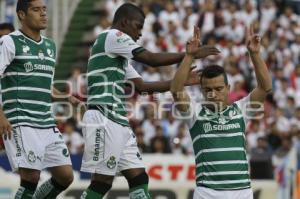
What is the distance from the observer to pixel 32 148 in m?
11.3

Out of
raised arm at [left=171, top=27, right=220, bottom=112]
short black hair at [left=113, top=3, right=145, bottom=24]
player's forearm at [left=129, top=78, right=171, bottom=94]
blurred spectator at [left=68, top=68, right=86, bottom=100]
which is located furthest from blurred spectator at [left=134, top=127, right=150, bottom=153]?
raised arm at [left=171, top=27, right=220, bottom=112]

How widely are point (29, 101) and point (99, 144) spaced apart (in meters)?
0.87

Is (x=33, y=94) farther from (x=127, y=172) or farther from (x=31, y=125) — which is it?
(x=127, y=172)

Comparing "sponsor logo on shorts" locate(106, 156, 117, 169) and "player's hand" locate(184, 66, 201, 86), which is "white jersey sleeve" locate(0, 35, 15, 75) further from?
"player's hand" locate(184, 66, 201, 86)

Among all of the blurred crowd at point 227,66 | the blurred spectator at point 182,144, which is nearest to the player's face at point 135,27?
the blurred crowd at point 227,66

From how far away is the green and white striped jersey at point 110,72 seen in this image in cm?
1123

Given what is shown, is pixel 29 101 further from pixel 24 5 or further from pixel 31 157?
pixel 24 5

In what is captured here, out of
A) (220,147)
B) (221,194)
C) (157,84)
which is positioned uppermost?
(157,84)

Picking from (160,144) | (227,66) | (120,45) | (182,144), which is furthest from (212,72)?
(227,66)

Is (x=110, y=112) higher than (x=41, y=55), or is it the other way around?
(x=41, y=55)

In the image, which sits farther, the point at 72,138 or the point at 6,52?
the point at 72,138

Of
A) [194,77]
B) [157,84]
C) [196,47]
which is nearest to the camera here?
[196,47]

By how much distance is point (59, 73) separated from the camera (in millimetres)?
27375

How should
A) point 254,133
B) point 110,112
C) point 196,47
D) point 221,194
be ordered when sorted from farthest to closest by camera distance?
point 254,133 < point 110,112 < point 221,194 < point 196,47
